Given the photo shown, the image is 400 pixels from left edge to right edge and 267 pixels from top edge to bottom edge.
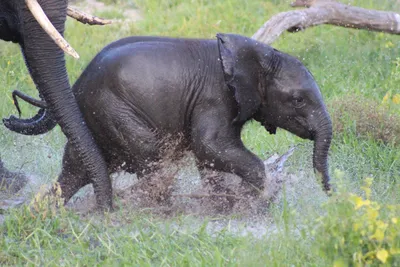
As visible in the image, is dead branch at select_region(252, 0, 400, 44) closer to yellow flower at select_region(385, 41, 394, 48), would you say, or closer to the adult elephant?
yellow flower at select_region(385, 41, 394, 48)

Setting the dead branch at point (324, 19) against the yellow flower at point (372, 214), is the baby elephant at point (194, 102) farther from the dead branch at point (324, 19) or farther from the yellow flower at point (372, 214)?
the dead branch at point (324, 19)

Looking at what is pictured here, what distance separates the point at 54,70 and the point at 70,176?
34.2 inches

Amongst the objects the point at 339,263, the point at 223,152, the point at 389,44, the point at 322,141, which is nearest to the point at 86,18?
the point at 223,152

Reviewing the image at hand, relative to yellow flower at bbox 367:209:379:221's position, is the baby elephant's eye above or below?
below

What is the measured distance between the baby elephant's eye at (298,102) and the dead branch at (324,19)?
2.69 m

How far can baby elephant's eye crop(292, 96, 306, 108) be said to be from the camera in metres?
6.41

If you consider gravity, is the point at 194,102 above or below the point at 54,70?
below

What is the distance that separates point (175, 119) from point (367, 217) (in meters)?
2.11

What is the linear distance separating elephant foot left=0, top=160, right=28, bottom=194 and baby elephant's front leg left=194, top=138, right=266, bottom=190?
1.45 metres

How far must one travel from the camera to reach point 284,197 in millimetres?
5945

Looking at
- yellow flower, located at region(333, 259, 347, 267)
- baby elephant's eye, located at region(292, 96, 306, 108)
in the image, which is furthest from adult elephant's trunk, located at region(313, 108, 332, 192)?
yellow flower, located at region(333, 259, 347, 267)

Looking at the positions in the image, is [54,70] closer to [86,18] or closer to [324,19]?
[86,18]

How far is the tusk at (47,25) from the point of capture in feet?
17.9

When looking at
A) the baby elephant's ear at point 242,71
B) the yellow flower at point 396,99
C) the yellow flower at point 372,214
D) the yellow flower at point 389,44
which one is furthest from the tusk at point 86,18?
the yellow flower at point 389,44
